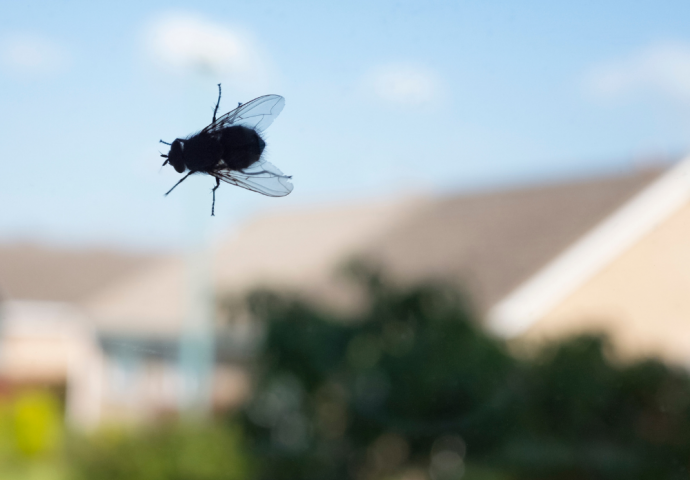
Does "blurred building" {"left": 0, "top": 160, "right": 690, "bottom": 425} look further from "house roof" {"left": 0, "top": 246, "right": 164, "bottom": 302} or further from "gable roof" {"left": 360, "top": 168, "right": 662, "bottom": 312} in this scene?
"house roof" {"left": 0, "top": 246, "right": 164, "bottom": 302}

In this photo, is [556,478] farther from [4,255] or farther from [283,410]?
[4,255]

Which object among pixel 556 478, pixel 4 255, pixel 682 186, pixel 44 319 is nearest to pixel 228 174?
pixel 556 478

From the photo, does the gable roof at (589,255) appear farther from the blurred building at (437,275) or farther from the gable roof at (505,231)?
the gable roof at (505,231)

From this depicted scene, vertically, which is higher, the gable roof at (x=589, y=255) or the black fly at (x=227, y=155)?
the gable roof at (x=589, y=255)

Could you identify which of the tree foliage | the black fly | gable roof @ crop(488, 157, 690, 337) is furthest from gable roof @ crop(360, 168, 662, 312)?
the black fly

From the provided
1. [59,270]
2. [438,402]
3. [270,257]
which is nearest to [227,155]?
[438,402]

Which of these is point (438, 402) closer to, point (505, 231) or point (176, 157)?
point (505, 231)

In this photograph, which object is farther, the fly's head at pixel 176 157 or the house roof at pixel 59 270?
the house roof at pixel 59 270

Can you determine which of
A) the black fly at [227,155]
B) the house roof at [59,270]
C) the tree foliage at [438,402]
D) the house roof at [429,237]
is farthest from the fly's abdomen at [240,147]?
the house roof at [59,270]
